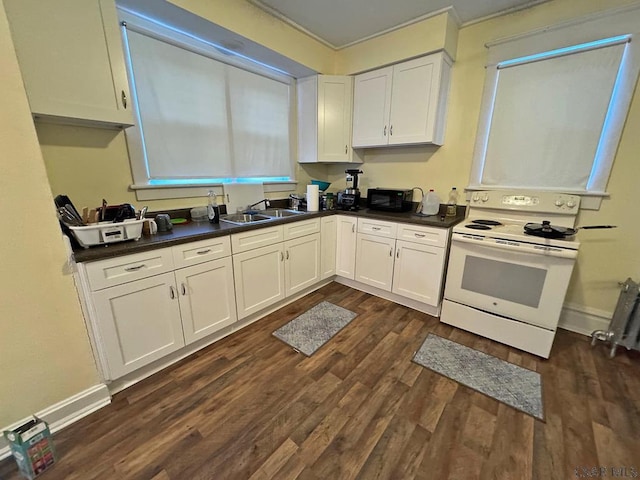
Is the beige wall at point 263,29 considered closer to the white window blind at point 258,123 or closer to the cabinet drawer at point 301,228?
the white window blind at point 258,123

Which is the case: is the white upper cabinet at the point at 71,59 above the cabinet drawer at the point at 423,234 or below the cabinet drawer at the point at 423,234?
above

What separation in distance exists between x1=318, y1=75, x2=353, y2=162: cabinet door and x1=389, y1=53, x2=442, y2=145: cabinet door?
0.52 meters

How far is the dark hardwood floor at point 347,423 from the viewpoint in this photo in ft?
3.91

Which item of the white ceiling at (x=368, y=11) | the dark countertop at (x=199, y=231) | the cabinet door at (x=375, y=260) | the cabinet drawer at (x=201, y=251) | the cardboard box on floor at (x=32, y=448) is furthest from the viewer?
the cabinet door at (x=375, y=260)

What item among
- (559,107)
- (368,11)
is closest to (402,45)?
(368,11)

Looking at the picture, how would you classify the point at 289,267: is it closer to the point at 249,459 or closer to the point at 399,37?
the point at 249,459

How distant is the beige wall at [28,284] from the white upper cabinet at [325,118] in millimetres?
2239

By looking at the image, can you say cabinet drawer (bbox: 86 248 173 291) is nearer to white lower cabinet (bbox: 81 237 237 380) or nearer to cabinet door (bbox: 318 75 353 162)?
white lower cabinet (bbox: 81 237 237 380)

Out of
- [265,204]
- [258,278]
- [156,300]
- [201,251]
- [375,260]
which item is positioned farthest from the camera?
[265,204]

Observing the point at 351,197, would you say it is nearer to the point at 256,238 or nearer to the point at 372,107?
the point at 372,107

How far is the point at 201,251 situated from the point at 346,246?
1.57m

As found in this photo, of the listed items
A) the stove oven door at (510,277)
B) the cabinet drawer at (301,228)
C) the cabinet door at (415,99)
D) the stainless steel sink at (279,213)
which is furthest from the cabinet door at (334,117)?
the stove oven door at (510,277)

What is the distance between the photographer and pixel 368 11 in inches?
85.2

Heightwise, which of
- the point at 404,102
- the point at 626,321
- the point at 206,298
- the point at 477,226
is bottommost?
the point at 626,321
